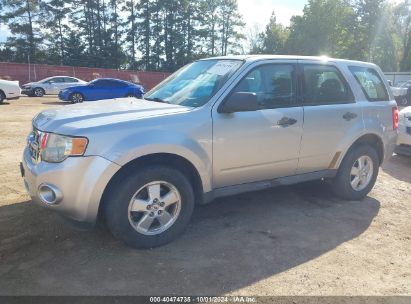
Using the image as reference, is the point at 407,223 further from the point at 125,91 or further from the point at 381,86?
the point at 125,91

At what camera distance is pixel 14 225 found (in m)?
4.09

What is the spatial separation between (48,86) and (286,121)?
2422 cm

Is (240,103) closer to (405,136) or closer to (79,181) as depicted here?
(79,181)

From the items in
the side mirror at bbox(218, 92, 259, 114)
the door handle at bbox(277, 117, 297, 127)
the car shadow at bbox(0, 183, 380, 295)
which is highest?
the side mirror at bbox(218, 92, 259, 114)

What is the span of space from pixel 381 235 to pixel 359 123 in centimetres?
150

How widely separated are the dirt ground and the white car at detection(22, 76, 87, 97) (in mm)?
21881

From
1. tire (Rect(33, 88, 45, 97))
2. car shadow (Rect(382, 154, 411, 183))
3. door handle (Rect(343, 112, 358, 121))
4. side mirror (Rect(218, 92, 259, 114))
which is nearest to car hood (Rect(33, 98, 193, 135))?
side mirror (Rect(218, 92, 259, 114))

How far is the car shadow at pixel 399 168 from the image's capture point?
6.88 meters

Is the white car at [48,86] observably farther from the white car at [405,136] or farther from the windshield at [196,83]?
the windshield at [196,83]

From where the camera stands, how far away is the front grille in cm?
357

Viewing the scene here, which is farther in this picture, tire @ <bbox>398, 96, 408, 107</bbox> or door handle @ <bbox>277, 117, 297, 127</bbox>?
tire @ <bbox>398, 96, 408, 107</bbox>

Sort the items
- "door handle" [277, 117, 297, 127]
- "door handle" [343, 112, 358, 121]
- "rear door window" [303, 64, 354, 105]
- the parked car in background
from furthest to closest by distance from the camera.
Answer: the parked car in background, "door handle" [343, 112, 358, 121], "rear door window" [303, 64, 354, 105], "door handle" [277, 117, 297, 127]

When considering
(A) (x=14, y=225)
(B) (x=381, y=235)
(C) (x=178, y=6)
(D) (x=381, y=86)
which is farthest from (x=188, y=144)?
(C) (x=178, y=6)

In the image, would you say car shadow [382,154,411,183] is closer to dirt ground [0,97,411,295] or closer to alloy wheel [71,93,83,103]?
dirt ground [0,97,411,295]
